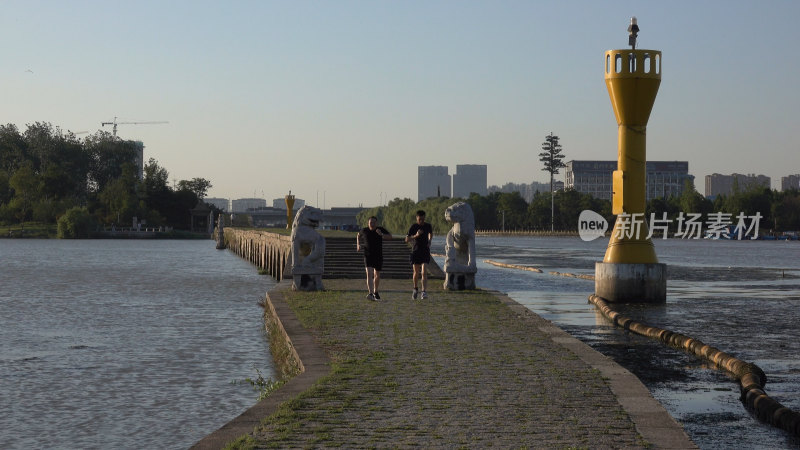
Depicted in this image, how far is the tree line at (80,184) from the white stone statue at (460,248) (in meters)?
142

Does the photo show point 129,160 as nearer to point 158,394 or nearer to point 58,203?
point 58,203

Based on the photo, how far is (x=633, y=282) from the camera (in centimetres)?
2467

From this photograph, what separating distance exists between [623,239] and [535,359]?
39.5 feet

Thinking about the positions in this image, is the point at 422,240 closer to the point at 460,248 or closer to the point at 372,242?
the point at 372,242

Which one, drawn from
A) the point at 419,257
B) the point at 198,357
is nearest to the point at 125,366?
the point at 198,357

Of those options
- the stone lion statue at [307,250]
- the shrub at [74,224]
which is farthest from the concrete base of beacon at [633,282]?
the shrub at [74,224]

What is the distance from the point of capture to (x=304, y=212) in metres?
24.5

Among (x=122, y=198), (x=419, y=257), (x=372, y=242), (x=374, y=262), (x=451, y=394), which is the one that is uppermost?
(x=122, y=198)

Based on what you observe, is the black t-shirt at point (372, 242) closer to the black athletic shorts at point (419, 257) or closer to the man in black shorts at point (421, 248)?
the man in black shorts at point (421, 248)

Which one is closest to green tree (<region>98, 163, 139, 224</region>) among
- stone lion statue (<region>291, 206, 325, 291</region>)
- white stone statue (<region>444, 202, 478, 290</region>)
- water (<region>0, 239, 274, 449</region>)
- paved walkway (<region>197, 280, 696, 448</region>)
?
water (<region>0, 239, 274, 449</region>)

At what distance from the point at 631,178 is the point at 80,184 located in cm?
16202

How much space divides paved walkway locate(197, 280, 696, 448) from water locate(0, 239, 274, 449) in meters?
1.52

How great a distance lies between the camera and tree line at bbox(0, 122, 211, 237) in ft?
526

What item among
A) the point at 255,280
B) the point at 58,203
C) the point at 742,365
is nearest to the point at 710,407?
the point at 742,365
